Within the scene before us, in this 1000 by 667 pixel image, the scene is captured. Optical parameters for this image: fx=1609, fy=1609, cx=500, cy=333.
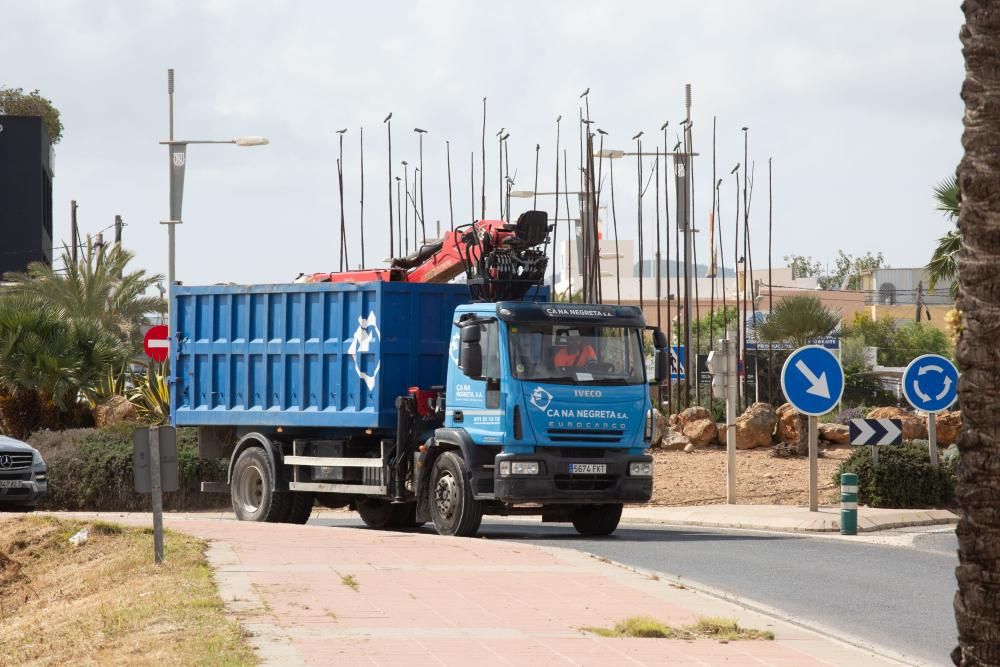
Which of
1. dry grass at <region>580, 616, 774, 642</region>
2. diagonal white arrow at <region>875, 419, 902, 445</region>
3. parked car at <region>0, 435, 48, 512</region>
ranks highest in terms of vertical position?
diagonal white arrow at <region>875, 419, 902, 445</region>

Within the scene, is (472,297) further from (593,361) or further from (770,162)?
(770,162)

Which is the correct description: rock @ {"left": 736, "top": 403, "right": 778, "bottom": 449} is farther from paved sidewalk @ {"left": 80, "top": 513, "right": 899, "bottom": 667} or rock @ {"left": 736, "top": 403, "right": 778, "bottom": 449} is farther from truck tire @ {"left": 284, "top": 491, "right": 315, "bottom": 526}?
paved sidewalk @ {"left": 80, "top": 513, "right": 899, "bottom": 667}

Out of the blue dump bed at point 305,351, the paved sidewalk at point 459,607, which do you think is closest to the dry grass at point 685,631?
the paved sidewalk at point 459,607

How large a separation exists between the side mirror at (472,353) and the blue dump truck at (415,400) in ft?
0.06

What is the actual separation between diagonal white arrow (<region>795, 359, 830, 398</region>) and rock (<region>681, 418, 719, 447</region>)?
9281 millimetres

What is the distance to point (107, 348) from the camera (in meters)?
34.9

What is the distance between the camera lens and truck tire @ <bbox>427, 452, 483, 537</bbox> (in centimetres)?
1852

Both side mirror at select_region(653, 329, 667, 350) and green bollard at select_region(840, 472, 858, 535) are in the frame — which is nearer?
side mirror at select_region(653, 329, 667, 350)

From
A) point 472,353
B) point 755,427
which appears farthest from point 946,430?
point 472,353

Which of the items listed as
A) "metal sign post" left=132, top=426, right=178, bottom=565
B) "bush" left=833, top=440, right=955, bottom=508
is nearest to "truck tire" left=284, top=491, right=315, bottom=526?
"metal sign post" left=132, top=426, right=178, bottom=565

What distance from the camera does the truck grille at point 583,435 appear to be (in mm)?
18562

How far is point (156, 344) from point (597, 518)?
13594 mm

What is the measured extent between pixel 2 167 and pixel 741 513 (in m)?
48.9

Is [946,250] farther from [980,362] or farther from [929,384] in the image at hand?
[980,362]
